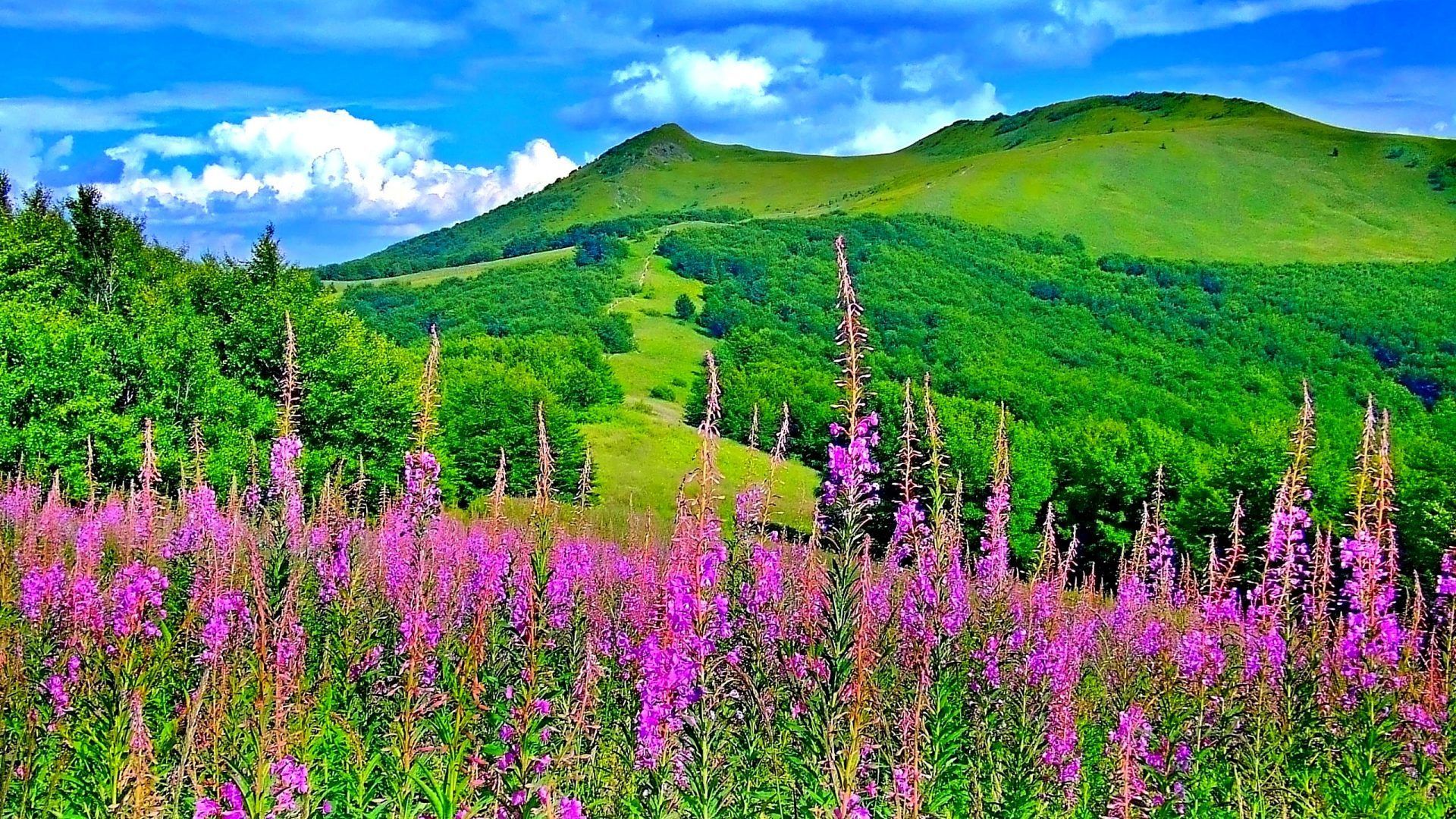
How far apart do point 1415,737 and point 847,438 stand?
445 cm

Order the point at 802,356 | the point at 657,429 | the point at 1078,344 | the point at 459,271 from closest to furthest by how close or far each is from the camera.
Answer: the point at 657,429, the point at 802,356, the point at 1078,344, the point at 459,271

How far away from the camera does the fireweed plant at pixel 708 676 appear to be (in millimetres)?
5062

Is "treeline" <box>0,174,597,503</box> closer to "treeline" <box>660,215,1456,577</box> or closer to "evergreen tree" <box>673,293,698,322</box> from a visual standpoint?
"treeline" <box>660,215,1456,577</box>

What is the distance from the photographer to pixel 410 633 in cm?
558

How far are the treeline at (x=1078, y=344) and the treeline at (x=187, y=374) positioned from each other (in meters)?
20.4

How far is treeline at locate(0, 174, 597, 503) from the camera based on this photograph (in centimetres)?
3238

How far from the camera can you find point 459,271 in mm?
A: 173750

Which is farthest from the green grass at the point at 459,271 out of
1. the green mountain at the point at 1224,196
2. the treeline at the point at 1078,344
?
the treeline at the point at 1078,344

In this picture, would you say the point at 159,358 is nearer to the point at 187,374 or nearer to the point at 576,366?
the point at 187,374

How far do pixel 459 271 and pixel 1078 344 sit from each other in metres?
97.0

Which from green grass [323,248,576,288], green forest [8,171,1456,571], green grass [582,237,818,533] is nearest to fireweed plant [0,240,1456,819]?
green forest [8,171,1456,571]

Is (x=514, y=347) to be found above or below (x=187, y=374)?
below

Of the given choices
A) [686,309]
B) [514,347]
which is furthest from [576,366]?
[686,309]

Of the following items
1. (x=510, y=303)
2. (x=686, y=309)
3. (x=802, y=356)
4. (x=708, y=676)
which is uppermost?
(x=510, y=303)
